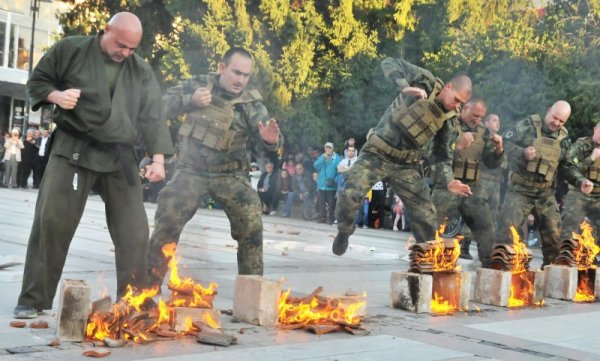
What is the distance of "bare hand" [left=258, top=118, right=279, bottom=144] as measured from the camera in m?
6.70

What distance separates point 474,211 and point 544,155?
96cm

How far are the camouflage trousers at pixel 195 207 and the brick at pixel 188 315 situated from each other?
1156mm

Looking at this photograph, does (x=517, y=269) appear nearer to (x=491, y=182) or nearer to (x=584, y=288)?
(x=584, y=288)

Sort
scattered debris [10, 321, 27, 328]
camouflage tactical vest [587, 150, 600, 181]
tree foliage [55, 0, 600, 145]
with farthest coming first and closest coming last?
1. tree foliage [55, 0, 600, 145]
2. camouflage tactical vest [587, 150, 600, 181]
3. scattered debris [10, 321, 27, 328]

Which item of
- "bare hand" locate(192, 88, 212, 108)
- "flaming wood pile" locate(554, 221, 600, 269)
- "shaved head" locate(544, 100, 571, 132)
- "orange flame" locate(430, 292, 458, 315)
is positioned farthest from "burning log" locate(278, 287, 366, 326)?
"shaved head" locate(544, 100, 571, 132)

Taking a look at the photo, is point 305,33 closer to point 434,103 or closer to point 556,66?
point 556,66

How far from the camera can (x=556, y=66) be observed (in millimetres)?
16734

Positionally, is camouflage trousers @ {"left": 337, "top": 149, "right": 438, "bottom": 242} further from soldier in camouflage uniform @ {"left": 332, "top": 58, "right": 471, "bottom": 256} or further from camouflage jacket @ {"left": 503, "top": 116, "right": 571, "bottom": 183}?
camouflage jacket @ {"left": 503, "top": 116, "right": 571, "bottom": 183}

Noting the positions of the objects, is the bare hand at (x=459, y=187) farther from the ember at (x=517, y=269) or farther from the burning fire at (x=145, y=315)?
the burning fire at (x=145, y=315)

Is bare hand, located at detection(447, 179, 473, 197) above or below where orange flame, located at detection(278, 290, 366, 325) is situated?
above

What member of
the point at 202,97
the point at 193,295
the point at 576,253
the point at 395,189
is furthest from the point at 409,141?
the point at 193,295

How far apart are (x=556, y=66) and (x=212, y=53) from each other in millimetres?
6047

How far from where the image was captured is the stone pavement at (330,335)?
5.36 metres

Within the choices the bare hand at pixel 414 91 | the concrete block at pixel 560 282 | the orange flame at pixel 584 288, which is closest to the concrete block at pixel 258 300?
the bare hand at pixel 414 91
